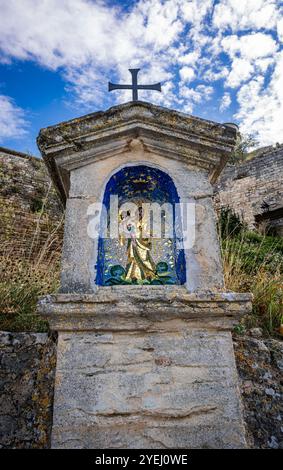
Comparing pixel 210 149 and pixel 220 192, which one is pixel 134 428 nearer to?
pixel 210 149

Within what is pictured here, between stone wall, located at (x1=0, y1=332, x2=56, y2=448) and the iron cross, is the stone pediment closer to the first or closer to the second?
the iron cross

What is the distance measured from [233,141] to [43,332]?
2.17 meters

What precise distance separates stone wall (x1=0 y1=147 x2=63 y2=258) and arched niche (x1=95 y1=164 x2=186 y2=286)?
17.6ft

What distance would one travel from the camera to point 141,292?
7.95 feet

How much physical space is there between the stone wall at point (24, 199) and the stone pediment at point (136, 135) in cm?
541

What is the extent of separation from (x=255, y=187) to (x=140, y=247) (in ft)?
37.4

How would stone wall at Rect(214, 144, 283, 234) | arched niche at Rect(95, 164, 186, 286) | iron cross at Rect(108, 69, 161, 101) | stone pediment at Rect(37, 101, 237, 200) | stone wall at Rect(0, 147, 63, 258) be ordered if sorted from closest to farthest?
arched niche at Rect(95, 164, 186, 286), stone pediment at Rect(37, 101, 237, 200), iron cross at Rect(108, 69, 161, 101), stone wall at Rect(0, 147, 63, 258), stone wall at Rect(214, 144, 283, 234)

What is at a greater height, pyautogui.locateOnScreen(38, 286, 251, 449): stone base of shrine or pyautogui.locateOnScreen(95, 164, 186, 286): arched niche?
pyautogui.locateOnScreen(95, 164, 186, 286): arched niche

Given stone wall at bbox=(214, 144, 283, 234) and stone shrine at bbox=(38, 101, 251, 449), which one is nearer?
stone shrine at bbox=(38, 101, 251, 449)

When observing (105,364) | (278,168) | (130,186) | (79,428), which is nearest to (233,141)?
(130,186)

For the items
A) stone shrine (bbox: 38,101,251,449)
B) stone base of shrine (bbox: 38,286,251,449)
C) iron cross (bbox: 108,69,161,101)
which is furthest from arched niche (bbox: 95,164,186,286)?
iron cross (bbox: 108,69,161,101)

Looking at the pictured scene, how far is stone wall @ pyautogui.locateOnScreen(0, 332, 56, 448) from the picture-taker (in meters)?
2.16

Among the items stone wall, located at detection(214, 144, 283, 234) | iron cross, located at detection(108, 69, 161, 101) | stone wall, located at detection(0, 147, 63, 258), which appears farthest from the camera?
stone wall, located at detection(214, 144, 283, 234)

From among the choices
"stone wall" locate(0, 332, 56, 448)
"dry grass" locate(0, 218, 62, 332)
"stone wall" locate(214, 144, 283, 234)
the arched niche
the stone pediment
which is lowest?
"stone wall" locate(0, 332, 56, 448)
